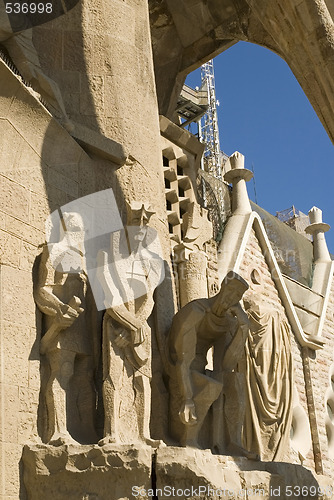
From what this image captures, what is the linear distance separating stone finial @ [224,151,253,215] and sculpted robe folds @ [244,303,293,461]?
3.48 meters

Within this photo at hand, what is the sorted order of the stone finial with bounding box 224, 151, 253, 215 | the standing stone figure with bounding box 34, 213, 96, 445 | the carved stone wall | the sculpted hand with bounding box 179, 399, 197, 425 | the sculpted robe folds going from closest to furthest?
the standing stone figure with bounding box 34, 213, 96, 445
the sculpted hand with bounding box 179, 399, 197, 425
the sculpted robe folds
the carved stone wall
the stone finial with bounding box 224, 151, 253, 215

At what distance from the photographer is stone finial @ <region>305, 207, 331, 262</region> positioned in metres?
13.6

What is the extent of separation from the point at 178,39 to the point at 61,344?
5599mm

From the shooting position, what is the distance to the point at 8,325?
520cm

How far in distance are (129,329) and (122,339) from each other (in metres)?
0.09

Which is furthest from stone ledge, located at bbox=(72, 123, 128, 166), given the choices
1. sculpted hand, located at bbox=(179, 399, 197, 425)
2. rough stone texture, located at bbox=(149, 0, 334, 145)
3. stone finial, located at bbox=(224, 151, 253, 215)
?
stone finial, located at bbox=(224, 151, 253, 215)

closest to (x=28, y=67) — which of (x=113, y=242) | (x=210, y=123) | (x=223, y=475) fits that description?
(x=113, y=242)

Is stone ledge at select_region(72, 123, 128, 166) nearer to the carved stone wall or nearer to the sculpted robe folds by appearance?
the sculpted robe folds

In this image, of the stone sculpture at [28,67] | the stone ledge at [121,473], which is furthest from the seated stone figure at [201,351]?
the stone sculpture at [28,67]

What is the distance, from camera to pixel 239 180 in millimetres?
11734

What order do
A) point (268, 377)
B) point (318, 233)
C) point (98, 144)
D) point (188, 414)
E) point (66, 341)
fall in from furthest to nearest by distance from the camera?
point (318, 233), point (268, 377), point (98, 144), point (188, 414), point (66, 341)

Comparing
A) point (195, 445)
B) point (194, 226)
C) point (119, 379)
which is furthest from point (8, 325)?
point (194, 226)

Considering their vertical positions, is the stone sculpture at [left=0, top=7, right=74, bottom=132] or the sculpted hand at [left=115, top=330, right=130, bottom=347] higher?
the stone sculpture at [left=0, top=7, right=74, bottom=132]

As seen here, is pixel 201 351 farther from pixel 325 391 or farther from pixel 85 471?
pixel 325 391
